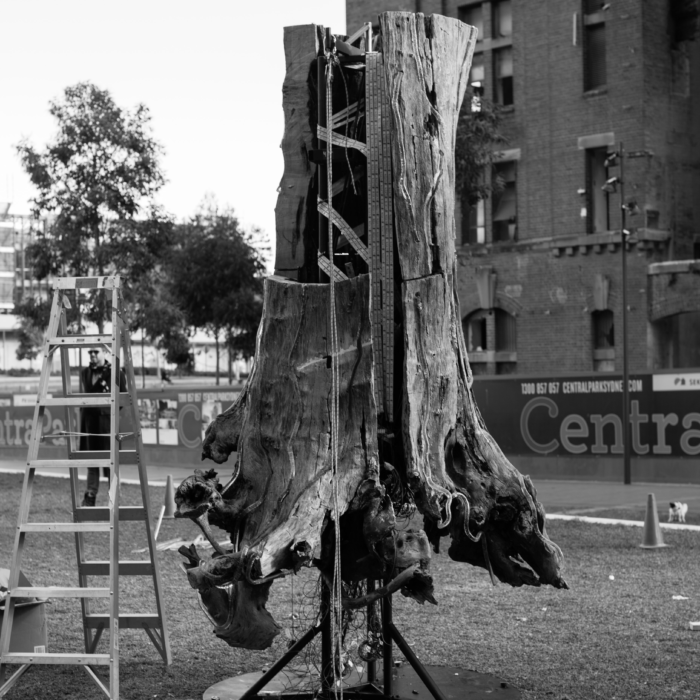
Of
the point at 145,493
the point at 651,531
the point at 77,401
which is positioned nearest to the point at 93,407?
the point at 651,531

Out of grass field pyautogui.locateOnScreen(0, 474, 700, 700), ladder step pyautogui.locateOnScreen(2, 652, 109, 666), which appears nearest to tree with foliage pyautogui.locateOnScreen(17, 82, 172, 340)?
grass field pyautogui.locateOnScreen(0, 474, 700, 700)

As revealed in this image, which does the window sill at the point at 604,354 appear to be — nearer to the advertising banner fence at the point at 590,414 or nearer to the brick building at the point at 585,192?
the brick building at the point at 585,192

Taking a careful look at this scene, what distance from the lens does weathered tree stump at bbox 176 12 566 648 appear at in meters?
5.45

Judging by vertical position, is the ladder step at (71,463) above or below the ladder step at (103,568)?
above

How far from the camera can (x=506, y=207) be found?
31531 mm

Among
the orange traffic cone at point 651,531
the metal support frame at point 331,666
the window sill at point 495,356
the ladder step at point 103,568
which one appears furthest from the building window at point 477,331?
the metal support frame at point 331,666

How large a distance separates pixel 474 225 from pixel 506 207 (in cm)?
109

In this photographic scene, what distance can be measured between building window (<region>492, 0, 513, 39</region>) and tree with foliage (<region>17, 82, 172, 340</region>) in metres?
13.3

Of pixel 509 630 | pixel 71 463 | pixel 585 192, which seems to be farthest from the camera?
pixel 585 192

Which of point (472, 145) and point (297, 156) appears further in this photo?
point (472, 145)

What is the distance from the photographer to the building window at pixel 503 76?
3136 cm

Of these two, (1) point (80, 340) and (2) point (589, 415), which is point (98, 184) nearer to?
(2) point (589, 415)

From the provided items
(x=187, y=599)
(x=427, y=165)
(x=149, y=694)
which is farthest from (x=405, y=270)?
(x=187, y=599)

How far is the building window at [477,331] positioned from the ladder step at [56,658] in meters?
26.5
